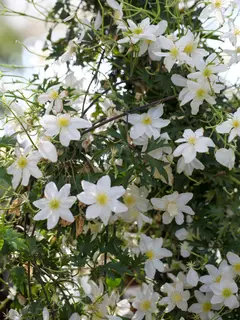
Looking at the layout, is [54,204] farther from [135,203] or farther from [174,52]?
[174,52]

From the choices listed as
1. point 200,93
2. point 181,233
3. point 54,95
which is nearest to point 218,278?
point 181,233

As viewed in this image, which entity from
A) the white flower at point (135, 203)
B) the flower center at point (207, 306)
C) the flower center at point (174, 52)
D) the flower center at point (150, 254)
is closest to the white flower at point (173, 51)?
the flower center at point (174, 52)

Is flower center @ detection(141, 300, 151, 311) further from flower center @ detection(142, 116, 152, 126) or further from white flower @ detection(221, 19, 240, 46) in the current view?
white flower @ detection(221, 19, 240, 46)

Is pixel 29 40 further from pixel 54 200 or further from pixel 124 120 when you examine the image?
pixel 54 200

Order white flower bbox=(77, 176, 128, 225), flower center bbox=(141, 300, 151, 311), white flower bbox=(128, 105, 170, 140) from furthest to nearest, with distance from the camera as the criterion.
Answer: flower center bbox=(141, 300, 151, 311)
white flower bbox=(128, 105, 170, 140)
white flower bbox=(77, 176, 128, 225)

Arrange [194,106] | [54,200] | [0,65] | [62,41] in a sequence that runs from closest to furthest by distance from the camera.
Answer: [54,200]
[194,106]
[0,65]
[62,41]

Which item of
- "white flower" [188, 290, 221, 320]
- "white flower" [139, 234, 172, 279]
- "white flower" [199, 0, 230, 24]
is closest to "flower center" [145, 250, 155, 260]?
"white flower" [139, 234, 172, 279]

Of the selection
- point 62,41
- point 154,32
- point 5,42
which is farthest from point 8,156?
point 5,42
